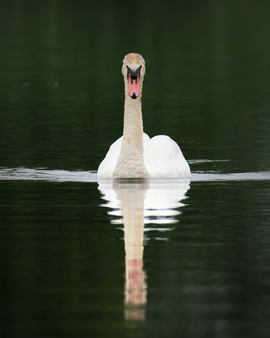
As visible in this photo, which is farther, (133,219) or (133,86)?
(133,86)

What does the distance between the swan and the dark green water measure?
1.57 ft

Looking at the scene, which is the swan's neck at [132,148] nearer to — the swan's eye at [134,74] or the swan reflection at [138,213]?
the swan reflection at [138,213]

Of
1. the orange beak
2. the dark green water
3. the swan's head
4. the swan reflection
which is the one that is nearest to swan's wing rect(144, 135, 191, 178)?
the swan reflection

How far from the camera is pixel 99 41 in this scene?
6462cm

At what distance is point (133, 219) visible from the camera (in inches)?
424

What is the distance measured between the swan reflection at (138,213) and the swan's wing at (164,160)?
269mm

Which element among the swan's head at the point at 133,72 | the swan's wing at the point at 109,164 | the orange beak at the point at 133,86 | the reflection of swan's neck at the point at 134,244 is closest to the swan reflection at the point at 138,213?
the reflection of swan's neck at the point at 134,244

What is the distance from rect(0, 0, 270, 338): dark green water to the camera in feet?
22.6

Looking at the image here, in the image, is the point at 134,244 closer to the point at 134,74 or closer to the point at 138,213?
the point at 138,213

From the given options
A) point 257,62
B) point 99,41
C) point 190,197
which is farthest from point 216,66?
point 190,197

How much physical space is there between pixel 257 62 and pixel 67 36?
27.1m

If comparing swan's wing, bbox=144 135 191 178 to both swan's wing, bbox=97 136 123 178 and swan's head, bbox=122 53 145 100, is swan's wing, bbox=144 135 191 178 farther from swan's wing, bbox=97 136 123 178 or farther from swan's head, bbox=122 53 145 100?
swan's head, bbox=122 53 145 100

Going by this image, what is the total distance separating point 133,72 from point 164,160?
1.63 m

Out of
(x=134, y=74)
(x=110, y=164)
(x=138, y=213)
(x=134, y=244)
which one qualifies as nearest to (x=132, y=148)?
(x=110, y=164)
